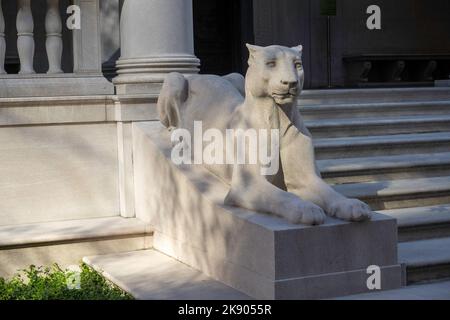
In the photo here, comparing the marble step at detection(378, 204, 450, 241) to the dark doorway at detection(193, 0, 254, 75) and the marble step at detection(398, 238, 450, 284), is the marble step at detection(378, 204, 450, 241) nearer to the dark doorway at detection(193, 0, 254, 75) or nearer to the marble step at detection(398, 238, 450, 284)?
the marble step at detection(398, 238, 450, 284)

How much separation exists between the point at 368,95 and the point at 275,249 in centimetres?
471

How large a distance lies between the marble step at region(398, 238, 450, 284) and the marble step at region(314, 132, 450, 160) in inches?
67.6

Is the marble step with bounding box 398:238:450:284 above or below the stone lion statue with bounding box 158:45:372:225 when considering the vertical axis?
below

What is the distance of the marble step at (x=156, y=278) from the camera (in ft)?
20.4

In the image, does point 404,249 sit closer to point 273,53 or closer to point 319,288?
point 319,288

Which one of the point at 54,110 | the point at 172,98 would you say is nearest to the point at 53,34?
the point at 54,110

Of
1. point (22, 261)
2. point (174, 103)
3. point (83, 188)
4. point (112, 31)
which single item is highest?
point (112, 31)

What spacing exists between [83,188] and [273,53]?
2658 millimetres

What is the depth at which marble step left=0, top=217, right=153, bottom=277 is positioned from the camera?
7465 mm

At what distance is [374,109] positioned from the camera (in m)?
9.62

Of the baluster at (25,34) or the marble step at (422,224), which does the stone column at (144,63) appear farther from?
the marble step at (422,224)

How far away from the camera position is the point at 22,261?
750 centimetres

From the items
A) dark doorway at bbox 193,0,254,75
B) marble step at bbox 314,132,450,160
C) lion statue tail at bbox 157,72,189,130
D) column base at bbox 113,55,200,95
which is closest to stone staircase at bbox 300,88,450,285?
marble step at bbox 314,132,450,160

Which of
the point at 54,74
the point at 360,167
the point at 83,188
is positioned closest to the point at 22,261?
the point at 83,188
